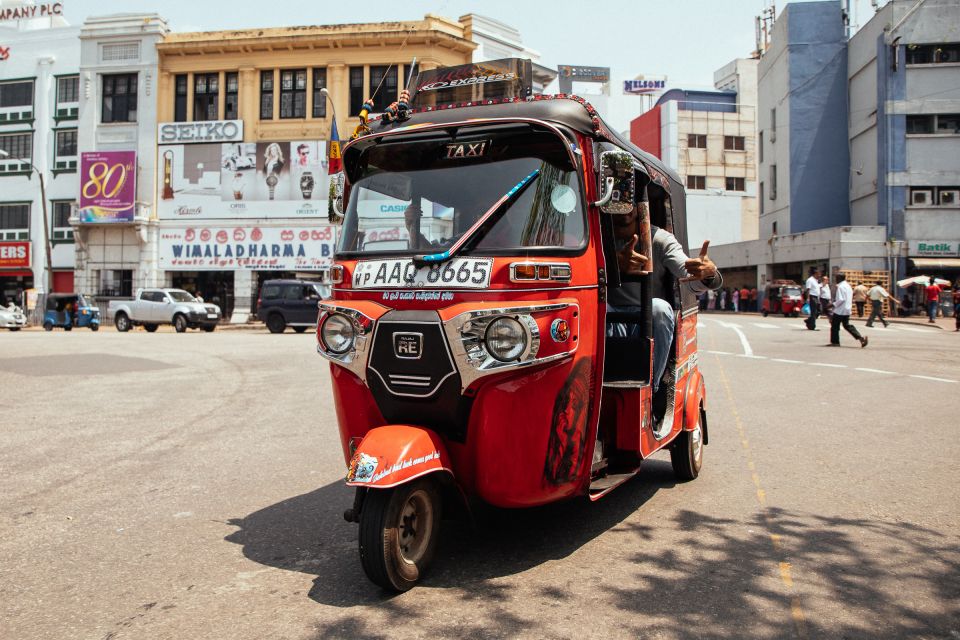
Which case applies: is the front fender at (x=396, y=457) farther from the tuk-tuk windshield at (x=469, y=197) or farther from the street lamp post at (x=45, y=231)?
the street lamp post at (x=45, y=231)

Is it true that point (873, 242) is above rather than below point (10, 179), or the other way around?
below

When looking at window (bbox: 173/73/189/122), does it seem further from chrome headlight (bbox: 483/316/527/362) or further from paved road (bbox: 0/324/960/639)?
chrome headlight (bbox: 483/316/527/362)

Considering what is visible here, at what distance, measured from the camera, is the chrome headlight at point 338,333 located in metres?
4.25

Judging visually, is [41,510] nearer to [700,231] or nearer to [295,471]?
[295,471]

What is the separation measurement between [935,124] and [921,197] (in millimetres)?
3671

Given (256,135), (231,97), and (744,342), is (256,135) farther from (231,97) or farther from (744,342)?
(744,342)

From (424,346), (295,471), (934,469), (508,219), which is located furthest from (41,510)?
(934,469)

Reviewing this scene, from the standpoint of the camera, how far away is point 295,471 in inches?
258

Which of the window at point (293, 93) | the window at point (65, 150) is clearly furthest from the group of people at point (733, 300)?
the window at point (65, 150)

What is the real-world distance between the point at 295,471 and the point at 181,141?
3691 centimetres

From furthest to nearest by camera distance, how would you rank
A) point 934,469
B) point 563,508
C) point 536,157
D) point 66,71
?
point 66,71 → point 934,469 → point 563,508 → point 536,157

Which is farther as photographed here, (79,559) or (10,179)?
(10,179)

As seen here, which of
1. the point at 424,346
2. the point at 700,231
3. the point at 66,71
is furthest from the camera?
the point at 700,231

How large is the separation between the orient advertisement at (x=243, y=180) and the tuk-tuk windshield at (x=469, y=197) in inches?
1343
